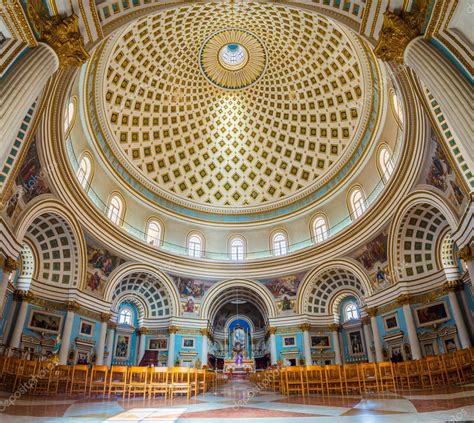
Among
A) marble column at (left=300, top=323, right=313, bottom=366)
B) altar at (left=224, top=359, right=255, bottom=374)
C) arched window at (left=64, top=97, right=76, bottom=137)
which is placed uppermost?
arched window at (left=64, top=97, right=76, bottom=137)

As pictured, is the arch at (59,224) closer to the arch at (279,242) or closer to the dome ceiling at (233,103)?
the dome ceiling at (233,103)

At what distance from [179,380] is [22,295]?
10.9m

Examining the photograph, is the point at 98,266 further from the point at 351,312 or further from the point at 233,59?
the point at 233,59

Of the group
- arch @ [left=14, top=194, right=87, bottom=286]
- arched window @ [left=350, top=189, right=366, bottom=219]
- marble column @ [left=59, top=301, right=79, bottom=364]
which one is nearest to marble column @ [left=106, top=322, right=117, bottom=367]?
marble column @ [left=59, top=301, right=79, bottom=364]

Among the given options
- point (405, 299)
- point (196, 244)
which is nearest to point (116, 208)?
point (196, 244)

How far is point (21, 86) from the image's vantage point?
10695 mm

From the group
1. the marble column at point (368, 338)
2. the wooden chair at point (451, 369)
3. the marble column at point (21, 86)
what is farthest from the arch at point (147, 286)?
the wooden chair at point (451, 369)

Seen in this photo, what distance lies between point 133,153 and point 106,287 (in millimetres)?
12369

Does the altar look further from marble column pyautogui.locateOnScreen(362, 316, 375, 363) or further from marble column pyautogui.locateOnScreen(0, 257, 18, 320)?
marble column pyautogui.locateOnScreen(0, 257, 18, 320)

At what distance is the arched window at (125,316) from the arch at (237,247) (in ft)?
34.5

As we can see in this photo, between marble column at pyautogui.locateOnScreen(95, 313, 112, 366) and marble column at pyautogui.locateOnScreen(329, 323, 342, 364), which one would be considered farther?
marble column at pyautogui.locateOnScreen(329, 323, 342, 364)

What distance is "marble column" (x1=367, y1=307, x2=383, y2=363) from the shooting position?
2270 cm

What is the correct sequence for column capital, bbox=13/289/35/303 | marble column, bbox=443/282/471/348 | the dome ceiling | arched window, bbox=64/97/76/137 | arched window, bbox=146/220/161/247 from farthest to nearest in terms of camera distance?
arched window, bbox=146/220/161/247 < the dome ceiling < arched window, bbox=64/97/76/137 < column capital, bbox=13/289/35/303 < marble column, bbox=443/282/471/348

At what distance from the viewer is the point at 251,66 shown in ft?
108
